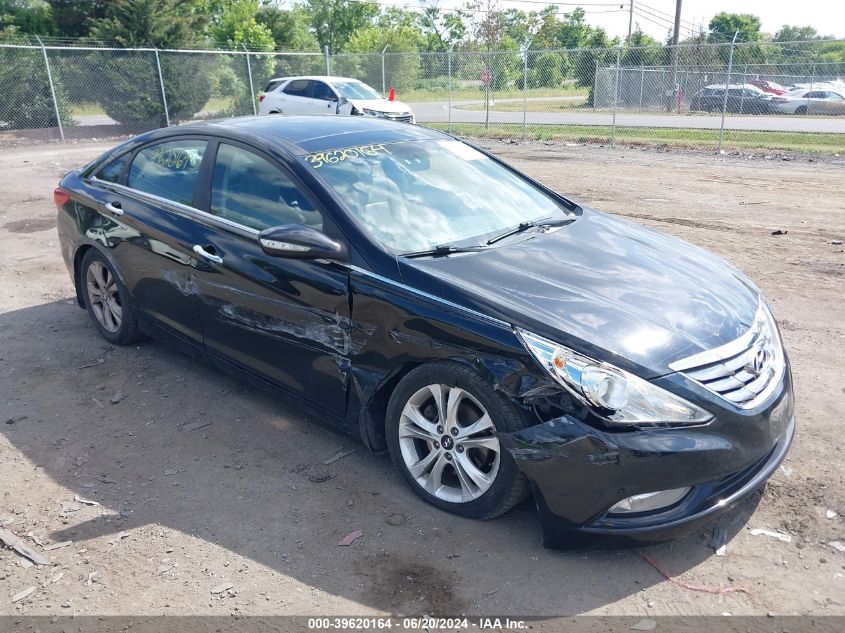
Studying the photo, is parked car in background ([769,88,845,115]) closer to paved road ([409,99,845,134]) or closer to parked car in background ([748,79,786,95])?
parked car in background ([748,79,786,95])

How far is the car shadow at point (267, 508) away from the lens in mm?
3014

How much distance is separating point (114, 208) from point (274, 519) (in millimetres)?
2706

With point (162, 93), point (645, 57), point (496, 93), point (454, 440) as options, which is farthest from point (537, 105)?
point (454, 440)

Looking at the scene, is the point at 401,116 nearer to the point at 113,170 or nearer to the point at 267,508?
the point at 113,170

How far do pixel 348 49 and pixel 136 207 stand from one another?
45.5 metres

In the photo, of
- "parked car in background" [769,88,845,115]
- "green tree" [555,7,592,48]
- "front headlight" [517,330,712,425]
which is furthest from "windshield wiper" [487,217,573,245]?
"green tree" [555,7,592,48]

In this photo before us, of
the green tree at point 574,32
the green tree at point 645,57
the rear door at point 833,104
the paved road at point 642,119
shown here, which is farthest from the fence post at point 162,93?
the green tree at point 574,32

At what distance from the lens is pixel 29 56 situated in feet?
63.6

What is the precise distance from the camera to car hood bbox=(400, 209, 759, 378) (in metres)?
3.07

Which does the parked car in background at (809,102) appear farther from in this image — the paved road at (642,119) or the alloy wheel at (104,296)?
the alloy wheel at (104,296)

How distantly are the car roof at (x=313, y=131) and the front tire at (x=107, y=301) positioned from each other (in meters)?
1.11

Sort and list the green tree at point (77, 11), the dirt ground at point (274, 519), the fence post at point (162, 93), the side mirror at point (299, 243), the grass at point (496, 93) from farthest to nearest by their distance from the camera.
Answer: the grass at point (496, 93)
the green tree at point (77, 11)
the fence post at point (162, 93)
the side mirror at point (299, 243)
the dirt ground at point (274, 519)

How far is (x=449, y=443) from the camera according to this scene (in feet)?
11.0

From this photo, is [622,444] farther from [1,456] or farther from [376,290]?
[1,456]
